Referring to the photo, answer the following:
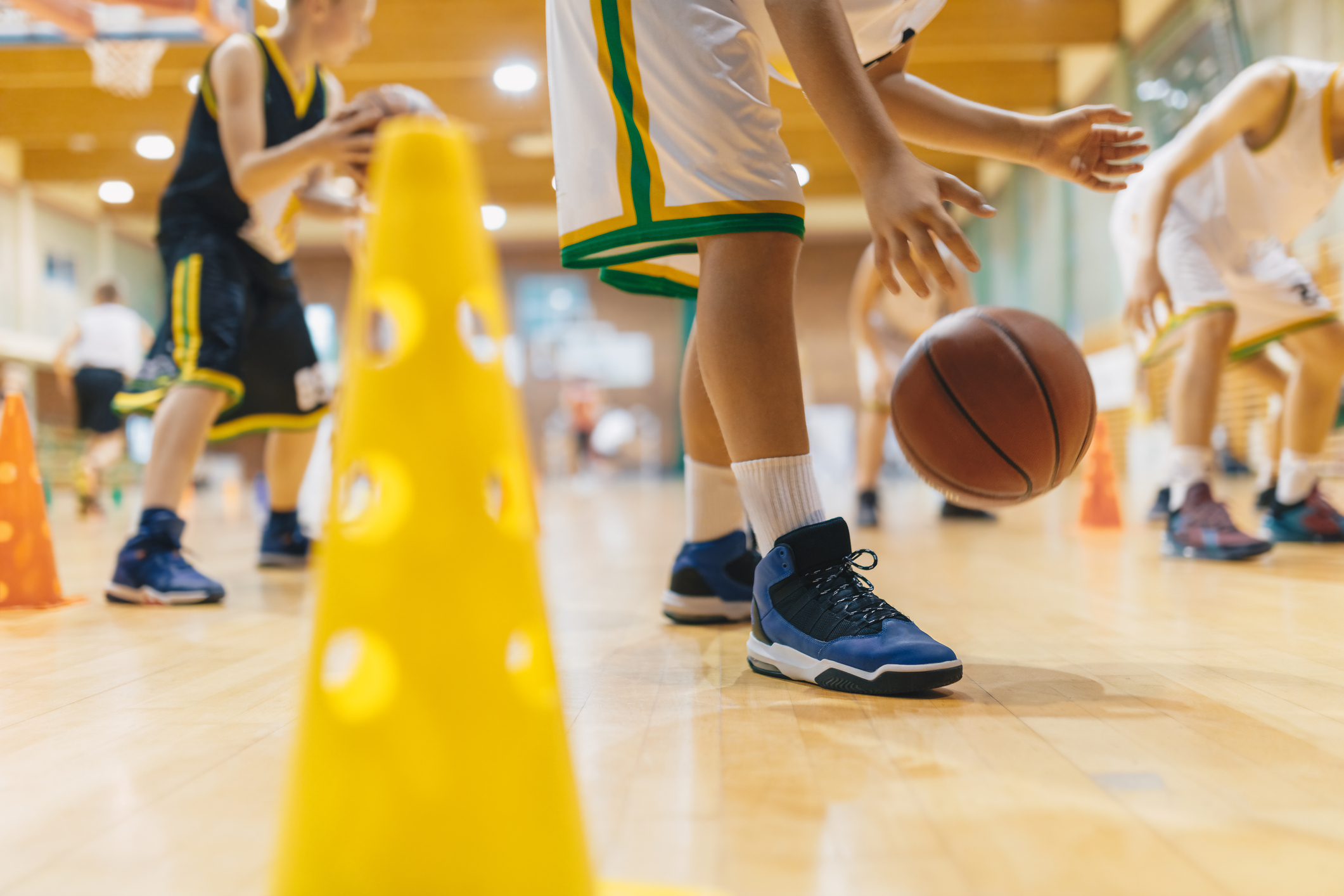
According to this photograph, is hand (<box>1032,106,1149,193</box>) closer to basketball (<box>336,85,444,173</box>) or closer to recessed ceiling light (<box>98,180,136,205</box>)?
basketball (<box>336,85,444,173</box>)

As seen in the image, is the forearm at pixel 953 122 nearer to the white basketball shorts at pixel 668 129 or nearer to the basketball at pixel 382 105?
the white basketball shorts at pixel 668 129

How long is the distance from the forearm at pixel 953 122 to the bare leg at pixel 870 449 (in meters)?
3.16

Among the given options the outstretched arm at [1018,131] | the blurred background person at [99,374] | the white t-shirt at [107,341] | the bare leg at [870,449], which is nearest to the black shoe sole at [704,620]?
the outstretched arm at [1018,131]

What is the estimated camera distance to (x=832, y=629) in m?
1.31

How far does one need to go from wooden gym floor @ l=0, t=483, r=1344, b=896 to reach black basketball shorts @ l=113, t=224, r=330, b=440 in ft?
2.29

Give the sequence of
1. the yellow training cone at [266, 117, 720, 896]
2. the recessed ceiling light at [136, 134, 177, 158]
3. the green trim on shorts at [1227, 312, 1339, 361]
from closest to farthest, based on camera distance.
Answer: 1. the yellow training cone at [266, 117, 720, 896]
2. the green trim on shorts at [1227, 312, 1339, 361]
3. the recessed ceiling light at [136, 134, 177, 158]

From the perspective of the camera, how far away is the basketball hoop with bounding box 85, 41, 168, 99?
20.5 feet

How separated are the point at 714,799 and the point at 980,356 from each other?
3.67 feet

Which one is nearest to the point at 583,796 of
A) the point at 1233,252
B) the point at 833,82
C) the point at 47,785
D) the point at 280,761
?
the point at 280,761

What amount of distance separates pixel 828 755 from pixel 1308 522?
2.91 metres

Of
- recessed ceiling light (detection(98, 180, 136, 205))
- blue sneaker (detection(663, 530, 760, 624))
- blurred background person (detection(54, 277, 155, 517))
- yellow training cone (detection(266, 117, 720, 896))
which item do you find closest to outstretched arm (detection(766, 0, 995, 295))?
yellow training cone (detection(266, 117, 720, 896))

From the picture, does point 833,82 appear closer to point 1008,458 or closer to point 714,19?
point 714,19

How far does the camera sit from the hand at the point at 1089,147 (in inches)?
62.6

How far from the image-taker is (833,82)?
130cm
